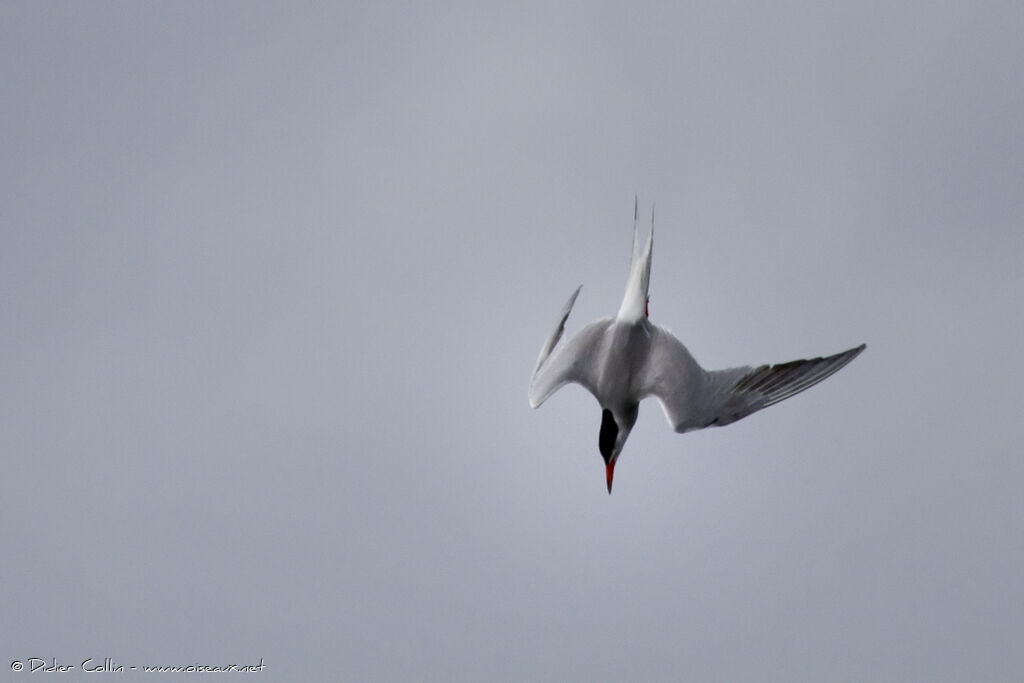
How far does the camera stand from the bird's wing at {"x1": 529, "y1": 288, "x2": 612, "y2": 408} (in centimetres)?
1215

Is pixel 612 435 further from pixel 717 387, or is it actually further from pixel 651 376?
pixel 717 387

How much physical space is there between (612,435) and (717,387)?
114 centimetres

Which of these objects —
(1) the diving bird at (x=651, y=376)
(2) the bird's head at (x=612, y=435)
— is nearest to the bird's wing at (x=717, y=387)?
(1) the diving bird at (x=651, y=376)

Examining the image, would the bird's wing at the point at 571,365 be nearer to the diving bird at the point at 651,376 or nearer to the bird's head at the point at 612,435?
the diving bird at the point at 651,376

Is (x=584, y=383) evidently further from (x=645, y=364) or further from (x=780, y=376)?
(x=780, y=376)

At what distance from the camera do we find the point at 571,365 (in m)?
12.3

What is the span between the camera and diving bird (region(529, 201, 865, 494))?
37.8ft

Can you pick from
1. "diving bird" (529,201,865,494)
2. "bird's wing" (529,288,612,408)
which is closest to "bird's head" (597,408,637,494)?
"diving bird" (529,201,865,494)

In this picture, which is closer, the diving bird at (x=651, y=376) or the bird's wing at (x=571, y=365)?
the diving bird at (x=651, y=376)

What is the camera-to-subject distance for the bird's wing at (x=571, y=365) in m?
12.1

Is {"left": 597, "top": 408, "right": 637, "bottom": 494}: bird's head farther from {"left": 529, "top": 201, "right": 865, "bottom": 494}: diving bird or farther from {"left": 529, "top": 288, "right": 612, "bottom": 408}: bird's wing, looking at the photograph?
{"left": 529, "top": 288, "right": 612, "bottom": 408}: bird's wing

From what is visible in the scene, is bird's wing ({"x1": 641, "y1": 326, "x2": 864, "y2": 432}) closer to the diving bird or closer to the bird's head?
the diving bird

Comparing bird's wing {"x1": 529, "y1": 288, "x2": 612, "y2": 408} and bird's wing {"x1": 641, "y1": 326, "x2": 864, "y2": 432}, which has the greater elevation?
bird's wing {"x1": 529, "y1": 288, "x2": 612, "y2": 408}

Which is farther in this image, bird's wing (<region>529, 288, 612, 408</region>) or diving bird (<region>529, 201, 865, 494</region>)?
bird's wing (<region>529, 288, 612, 408</region>)
